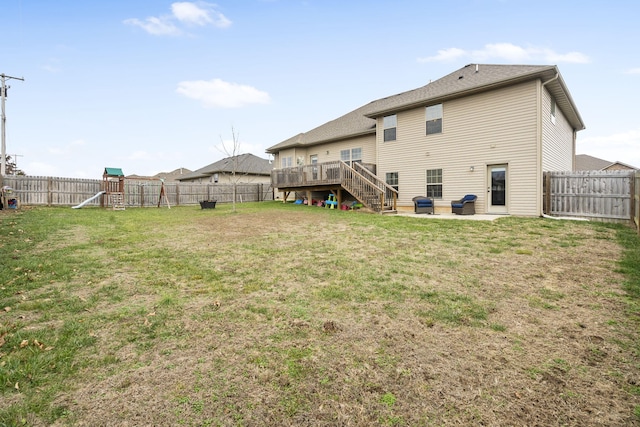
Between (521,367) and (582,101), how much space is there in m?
19.0

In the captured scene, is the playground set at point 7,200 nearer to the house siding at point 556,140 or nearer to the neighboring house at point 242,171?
→ the neighboring house at point 242,171

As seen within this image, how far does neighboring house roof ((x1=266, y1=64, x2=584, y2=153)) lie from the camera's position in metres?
11.1

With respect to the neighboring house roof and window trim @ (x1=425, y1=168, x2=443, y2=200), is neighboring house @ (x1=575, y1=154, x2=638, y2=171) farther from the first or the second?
window trim @ (x1=425, y1=168, x2=443, y2=200)

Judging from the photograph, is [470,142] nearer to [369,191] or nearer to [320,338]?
[369,191]

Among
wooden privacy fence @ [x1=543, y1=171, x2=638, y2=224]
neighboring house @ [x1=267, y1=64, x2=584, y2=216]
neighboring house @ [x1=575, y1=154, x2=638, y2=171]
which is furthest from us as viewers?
neighboring house @ [x1=575, y1=154, x2=638, y2=171]

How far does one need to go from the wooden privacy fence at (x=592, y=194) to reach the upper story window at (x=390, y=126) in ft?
23.5

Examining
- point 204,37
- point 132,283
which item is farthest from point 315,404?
point 204,37

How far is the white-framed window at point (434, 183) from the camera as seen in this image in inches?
554

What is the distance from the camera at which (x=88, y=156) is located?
28109 millimetres

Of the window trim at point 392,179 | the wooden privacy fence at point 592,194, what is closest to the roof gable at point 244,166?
the window trim at point 392,179

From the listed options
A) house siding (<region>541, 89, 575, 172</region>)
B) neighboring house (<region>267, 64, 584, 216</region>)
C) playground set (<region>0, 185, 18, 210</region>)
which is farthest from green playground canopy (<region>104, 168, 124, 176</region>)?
house siding (<region>541, 89, 575, 172</region>)

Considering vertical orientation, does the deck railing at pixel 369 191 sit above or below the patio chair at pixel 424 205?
above

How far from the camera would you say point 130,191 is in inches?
793

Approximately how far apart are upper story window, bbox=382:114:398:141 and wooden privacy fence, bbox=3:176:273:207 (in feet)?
44.9
